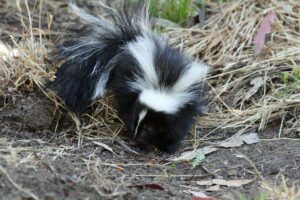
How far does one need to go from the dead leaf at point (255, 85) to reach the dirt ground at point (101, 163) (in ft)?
1.54

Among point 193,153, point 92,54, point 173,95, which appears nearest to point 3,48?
point 92,54

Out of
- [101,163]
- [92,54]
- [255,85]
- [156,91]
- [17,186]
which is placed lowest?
[101,163]

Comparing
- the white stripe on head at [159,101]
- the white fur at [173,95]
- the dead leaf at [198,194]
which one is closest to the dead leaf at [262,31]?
the white fur at [173,95]

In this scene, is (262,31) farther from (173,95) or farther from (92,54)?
(92,54)

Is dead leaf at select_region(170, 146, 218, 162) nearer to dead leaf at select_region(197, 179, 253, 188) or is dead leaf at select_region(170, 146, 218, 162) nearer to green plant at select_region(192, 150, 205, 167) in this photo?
green plant at select_region(192, 150, 205, 167)

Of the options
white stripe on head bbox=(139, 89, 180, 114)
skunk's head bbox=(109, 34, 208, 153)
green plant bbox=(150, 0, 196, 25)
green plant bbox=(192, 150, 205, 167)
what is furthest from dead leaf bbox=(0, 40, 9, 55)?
green plant bbox=(192, 150, 205, 167)

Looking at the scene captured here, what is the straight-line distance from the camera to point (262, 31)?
17.3 feet

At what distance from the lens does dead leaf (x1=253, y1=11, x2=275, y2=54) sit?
16.8ft

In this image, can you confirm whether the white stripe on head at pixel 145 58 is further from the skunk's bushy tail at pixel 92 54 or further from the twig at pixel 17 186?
the twig at pixel 17 186

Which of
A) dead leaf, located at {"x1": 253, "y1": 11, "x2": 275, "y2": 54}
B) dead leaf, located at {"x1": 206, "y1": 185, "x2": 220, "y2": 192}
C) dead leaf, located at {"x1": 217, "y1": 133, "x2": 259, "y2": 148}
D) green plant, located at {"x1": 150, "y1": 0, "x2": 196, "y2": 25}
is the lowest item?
dead leaf, located at {"x1": 206, "y1": 185, "x2": 220, "y2": 192}

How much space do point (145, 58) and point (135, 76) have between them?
18 centimetres

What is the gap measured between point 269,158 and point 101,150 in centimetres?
145

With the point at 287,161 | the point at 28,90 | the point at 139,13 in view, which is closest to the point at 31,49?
the point at 28,90

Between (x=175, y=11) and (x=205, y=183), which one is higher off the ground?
(x=175, y=11)
